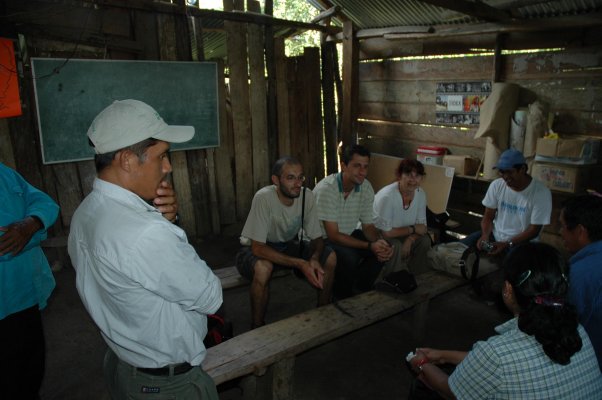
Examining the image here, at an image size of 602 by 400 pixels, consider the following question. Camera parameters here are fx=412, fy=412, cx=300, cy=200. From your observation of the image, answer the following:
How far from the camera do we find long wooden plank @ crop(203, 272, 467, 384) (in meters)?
2.49

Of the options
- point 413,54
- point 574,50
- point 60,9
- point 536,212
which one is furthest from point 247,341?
point 413,54

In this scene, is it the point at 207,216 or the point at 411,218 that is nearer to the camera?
the point at 411,218

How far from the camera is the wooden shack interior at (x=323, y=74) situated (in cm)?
474

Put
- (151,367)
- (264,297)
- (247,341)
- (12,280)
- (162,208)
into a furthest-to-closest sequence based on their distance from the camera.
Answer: (264,297) < (247,341) < (12,280) < (162,208) < (151,367)

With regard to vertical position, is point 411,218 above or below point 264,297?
above

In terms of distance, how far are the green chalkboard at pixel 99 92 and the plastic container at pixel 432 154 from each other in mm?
3350

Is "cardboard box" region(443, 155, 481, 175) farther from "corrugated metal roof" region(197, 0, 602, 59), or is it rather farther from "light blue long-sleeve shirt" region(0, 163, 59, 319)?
"light blue long-sleeve shirt" region(0, 163, 59, 319)

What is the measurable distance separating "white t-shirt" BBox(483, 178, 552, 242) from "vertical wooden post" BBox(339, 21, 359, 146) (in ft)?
Answer: 10.1

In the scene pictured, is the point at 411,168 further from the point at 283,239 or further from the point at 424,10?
the point at 424,10

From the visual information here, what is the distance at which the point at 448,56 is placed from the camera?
610 centimetres

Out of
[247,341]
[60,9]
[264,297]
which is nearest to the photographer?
[247,341]

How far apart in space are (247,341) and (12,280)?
138 centimetres

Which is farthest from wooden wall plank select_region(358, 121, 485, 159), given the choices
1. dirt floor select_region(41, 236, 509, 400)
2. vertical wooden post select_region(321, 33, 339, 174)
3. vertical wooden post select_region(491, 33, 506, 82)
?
dirt floor select_region(41, 236, 509, 400)

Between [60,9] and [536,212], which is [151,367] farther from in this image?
[60,9]
